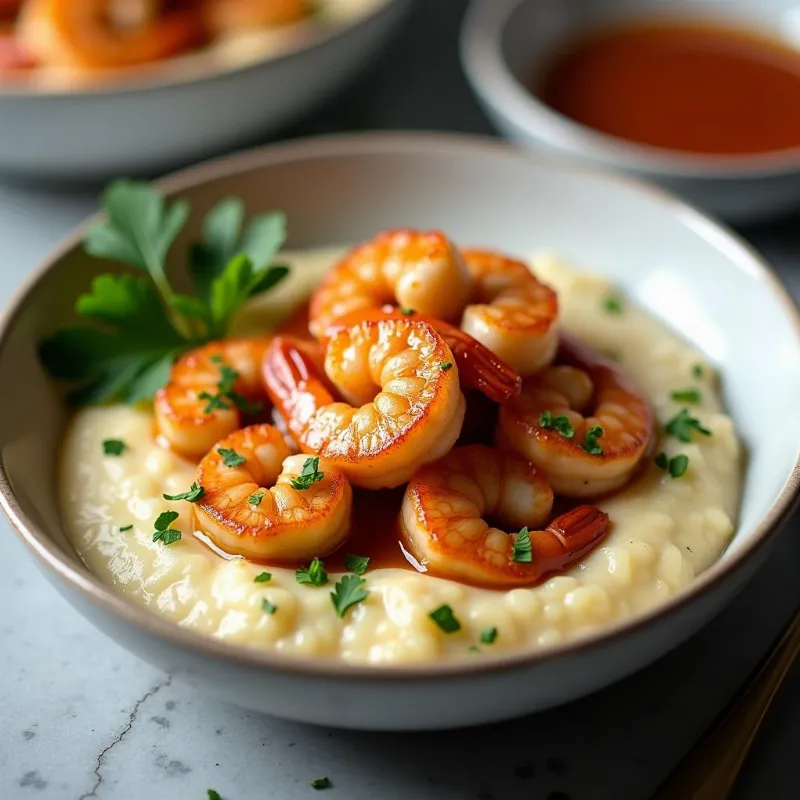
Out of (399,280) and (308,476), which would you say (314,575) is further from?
(399,280)

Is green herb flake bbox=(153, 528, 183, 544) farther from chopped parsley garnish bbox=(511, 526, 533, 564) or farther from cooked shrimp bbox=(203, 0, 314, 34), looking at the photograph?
cooked shrimp bbox=(203, 0, 314, 34)

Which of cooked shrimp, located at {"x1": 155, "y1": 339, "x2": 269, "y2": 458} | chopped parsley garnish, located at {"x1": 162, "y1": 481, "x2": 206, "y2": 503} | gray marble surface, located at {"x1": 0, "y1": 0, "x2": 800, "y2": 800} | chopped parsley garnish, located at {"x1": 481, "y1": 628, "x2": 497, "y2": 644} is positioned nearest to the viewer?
chopped parsley garnish, located at {"x1": 481, "y1": 628, "x2": 497, "y2": 644}

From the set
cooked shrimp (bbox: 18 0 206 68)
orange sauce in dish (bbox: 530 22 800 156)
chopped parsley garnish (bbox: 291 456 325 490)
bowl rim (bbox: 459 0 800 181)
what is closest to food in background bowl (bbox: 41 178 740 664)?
chopped parsley garnish (bbox: 291 456 325 490)

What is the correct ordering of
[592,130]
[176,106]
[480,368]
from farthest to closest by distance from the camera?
[592,130] < [176,106] < [480,368]

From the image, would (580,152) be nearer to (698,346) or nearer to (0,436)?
(698,346)

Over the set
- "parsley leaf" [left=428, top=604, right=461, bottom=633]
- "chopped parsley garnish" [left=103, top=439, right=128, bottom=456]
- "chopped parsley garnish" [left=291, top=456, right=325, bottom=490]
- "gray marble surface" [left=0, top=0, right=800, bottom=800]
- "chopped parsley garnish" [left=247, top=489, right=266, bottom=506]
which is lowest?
"gray marble surface" [left=0, top=0, right=800, bottom=800]

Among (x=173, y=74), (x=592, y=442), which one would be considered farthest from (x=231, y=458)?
(x=173, y=74)

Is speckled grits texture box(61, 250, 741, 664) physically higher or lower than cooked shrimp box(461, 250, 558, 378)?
lower
